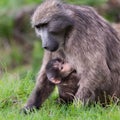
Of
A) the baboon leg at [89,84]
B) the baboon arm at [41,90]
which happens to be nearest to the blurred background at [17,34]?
the baboon arm at [41,90]

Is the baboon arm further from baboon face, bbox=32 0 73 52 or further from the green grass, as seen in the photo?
baboon face, bbox=32 0 73 52

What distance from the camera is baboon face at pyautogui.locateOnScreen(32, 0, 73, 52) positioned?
8.36 m

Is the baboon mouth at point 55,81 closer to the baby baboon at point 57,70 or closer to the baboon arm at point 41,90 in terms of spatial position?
the baby baboon at point 57,70

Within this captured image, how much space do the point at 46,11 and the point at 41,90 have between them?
1.13 metres

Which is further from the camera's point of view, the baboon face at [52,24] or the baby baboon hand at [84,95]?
the baboon face at [52,24]

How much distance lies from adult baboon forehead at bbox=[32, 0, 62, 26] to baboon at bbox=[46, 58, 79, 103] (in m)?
0.62

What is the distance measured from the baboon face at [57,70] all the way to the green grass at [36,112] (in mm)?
378

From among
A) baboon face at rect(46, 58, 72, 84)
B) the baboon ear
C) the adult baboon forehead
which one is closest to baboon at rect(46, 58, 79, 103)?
baboon face at rect(46, 58, 72, 84)

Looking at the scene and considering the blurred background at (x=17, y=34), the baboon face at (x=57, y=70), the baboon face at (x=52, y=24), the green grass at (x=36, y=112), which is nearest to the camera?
the green grass at (x=36, y=112)

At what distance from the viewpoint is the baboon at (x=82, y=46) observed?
8289mm

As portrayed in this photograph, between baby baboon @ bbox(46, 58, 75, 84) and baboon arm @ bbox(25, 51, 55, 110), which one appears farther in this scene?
baboon arm @ bbox(25, 51, 55, 110)

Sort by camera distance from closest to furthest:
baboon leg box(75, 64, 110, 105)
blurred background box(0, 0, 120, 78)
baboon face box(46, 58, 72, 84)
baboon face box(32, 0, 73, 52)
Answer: baboon leg box(75, 64, 110, 105), baboon face box(32, 0, 73, 52), baboon face box(46, 58, 72, 84), blurred background box(0, 0, 120, 78)

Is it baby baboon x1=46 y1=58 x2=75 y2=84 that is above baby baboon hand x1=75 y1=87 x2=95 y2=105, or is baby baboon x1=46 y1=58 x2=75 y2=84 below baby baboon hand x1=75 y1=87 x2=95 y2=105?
above

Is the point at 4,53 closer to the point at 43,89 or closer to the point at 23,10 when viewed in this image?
the point at 23,10
